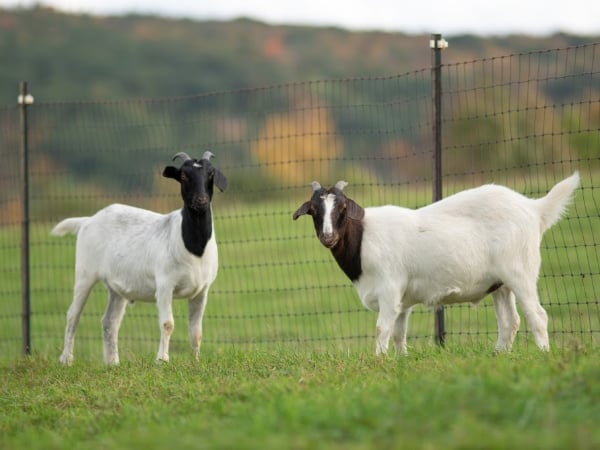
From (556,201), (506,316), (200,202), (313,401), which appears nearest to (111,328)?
(200,202)

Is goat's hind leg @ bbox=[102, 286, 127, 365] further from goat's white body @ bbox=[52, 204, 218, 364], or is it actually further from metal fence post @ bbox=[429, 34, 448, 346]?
metal fence post @ bbox=[429, 34, 448, 346]

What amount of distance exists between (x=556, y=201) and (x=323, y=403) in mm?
3755

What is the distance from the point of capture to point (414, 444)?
15.5ft

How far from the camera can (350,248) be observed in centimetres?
859

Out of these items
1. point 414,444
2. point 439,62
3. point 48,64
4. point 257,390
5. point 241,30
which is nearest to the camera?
point 414,444

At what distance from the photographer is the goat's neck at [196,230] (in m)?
9.16

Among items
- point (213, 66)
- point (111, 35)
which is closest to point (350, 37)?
point (213, 66)

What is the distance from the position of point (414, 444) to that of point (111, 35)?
4221 inches

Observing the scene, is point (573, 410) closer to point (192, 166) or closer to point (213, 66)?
point (192, 166)

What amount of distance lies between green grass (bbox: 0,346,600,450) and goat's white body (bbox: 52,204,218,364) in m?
1.03

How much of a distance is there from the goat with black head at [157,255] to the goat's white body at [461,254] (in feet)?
5.24

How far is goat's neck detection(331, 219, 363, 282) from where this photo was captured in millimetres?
8570

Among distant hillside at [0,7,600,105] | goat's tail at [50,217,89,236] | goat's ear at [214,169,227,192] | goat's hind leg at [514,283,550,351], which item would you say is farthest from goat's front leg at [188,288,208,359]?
distant hillside at [0,7,600,105]

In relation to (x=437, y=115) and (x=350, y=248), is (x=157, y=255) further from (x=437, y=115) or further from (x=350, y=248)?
(x=437, y=115)
